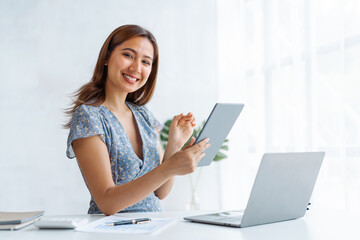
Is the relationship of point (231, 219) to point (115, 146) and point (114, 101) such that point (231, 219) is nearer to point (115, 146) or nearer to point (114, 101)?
point (115, 146)

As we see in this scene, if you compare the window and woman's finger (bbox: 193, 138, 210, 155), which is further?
the window

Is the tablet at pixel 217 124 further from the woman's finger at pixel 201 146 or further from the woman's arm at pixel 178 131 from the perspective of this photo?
the woman's arm at pixel 178 131

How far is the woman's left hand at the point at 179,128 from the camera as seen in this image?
173cm

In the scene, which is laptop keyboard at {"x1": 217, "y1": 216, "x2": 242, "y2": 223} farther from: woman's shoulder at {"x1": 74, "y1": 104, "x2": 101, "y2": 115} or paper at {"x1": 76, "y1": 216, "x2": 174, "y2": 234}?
woman's shoulder at {"x1": 74, "y1": 104, "x2": 101, "y2": 115}

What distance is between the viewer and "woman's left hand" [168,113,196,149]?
5.69 ft

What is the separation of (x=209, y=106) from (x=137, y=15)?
49.7 inches

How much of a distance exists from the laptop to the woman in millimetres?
370

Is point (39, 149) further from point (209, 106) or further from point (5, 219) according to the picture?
point (5, 219)

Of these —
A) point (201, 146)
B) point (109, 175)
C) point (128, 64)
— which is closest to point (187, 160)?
point (201, 146)

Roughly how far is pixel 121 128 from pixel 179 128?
0.26 metres

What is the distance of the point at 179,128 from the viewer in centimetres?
176

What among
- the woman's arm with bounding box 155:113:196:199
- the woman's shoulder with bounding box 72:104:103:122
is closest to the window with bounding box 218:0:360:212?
the woman's arm with bounding box 155:113:196:199

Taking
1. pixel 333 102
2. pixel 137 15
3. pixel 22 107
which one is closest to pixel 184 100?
pixel 137 15

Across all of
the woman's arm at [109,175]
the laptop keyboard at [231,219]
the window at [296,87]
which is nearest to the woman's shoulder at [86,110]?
the woman's arm at [109,175]
